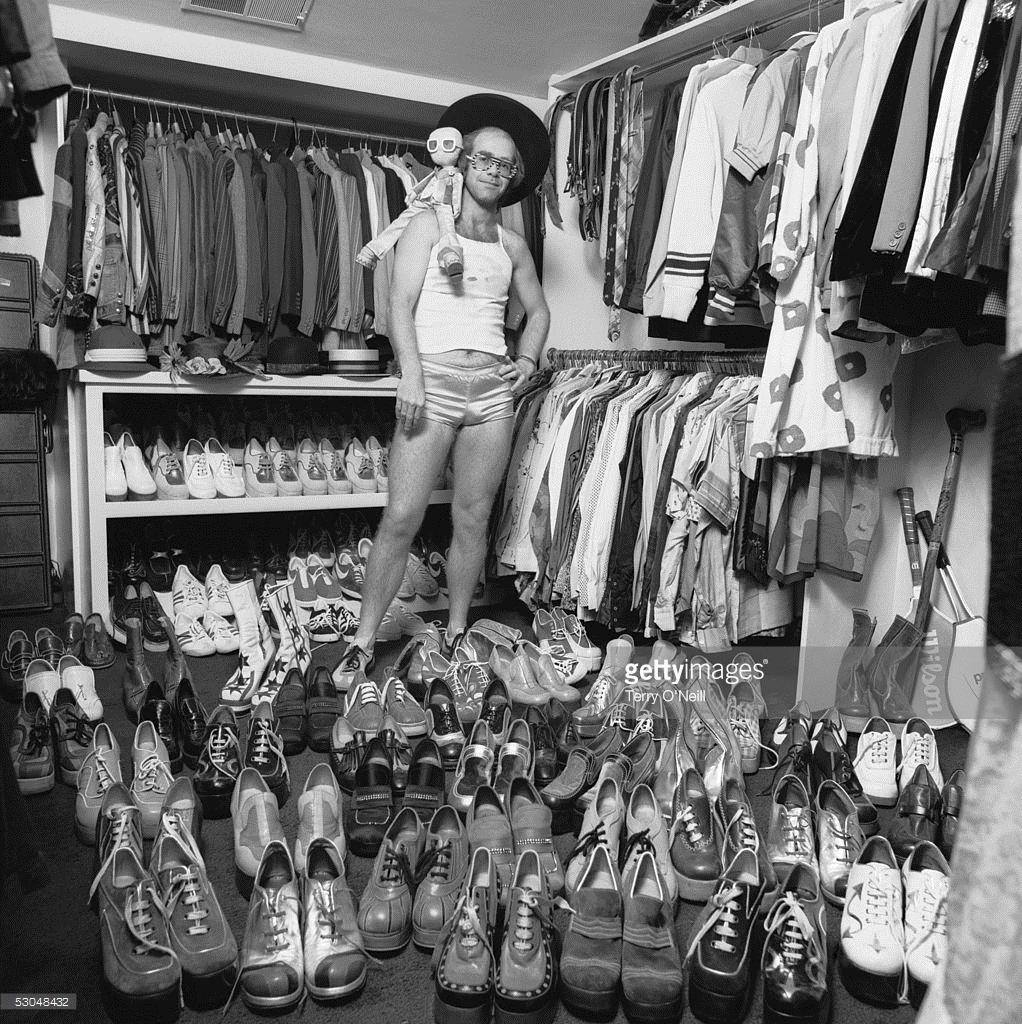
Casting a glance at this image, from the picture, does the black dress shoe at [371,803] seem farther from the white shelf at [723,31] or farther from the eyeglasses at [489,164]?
the white shelf at [723,31]

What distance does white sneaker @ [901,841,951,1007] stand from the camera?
54.9 inches

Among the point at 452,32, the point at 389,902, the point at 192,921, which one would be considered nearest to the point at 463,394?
the point at 452,32

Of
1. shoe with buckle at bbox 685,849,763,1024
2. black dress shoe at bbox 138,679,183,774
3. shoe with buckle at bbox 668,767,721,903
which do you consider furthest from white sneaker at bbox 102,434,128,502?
→ shoe with buckle at bbox 685,849,763,1024

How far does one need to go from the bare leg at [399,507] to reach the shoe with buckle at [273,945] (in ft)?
4.54

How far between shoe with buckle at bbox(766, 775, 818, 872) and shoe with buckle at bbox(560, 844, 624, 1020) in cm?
34

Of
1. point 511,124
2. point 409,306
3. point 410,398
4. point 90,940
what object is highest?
point 511,124

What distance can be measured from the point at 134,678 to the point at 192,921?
1.25 metres

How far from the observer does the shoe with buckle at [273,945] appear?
1360 mm

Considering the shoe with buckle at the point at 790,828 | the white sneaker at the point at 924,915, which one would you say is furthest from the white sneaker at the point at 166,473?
the white sneaker at the point at 924,915

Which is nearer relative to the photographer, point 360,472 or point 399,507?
point 399,507

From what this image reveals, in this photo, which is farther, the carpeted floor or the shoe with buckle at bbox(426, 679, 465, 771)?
the shoe with buckle at bbox(426, 679, 465, 771)

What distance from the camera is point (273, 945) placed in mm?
1396

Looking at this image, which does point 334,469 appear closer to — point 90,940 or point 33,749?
point 33,749

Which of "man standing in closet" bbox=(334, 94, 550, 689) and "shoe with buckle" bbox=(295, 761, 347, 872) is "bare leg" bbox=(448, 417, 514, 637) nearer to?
"man standing in closet" bbox=(334, 94, 550, 689)
